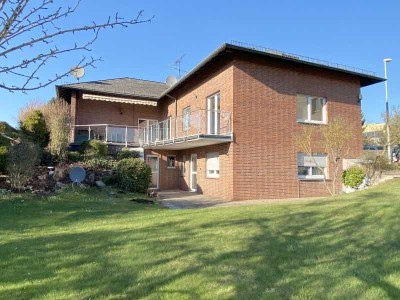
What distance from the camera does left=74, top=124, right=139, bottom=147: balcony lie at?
24453 millimetres

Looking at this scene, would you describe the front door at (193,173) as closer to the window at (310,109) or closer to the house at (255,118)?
the house at (255,118)

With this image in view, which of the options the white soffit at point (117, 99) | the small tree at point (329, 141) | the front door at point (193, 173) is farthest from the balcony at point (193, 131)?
the small tree at point (329, 141)

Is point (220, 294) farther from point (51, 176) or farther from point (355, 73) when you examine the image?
point (355, 73)

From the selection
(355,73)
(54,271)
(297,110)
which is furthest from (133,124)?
(54,271)

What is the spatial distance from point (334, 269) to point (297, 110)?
14407mm

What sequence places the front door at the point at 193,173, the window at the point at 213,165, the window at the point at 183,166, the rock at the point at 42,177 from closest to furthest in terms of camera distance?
the rock at the point at 42,177 < the window at the point at 213,165 < the front door at the point at 193,173 < the window at the point at 183,166

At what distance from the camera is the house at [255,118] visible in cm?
1683

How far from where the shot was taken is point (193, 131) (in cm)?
1983

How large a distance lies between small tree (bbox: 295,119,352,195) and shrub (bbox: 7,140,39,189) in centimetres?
1208

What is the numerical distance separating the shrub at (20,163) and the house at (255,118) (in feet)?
22.6

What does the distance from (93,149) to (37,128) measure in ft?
11.7

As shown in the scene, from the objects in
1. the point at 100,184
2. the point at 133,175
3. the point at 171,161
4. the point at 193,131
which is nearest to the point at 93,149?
the point at 100,184

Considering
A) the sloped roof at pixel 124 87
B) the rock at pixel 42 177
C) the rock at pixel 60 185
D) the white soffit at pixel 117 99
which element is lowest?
the rock at pixel 60 185

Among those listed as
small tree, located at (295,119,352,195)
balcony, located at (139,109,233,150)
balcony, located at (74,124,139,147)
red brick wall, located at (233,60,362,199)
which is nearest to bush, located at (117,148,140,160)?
balcony, located at (139,109,233,150)
